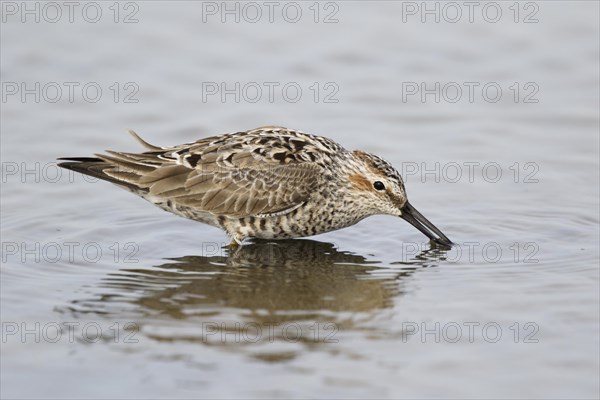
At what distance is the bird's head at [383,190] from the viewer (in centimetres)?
1216

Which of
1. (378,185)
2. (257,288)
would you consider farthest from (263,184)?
(257,288)

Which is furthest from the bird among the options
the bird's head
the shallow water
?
the shallow water

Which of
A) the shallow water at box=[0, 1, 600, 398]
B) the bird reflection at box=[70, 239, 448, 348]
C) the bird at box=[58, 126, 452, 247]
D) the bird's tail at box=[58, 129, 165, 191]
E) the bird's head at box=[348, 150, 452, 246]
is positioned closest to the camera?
the shallow water at box=[0, 1, 600, 398]

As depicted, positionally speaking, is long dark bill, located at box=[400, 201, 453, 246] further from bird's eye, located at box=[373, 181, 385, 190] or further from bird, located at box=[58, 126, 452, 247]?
bird's eye, located at box=[373, 181, 385, 190]

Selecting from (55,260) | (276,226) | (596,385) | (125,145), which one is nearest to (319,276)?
(276,226)

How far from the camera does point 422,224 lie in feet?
39.8

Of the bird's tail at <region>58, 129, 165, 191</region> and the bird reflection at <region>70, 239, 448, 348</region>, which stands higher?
the bird's tail at <region>58, 129, 165, 191</region>

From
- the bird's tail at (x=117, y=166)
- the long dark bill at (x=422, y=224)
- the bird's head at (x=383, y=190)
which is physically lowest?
the long dark bill at (x=422, y=224)

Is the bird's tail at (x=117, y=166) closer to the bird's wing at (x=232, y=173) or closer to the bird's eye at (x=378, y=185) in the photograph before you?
the bird's wing at (x=232, y=173)

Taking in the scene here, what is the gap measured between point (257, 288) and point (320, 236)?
2229 millimetres

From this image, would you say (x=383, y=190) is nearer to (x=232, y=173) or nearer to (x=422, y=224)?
(x=422, y=224)

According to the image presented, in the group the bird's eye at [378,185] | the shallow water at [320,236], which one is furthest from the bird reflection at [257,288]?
the bird's eye at [378,185]

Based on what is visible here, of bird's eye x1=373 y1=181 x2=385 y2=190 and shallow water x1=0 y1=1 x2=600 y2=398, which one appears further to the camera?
bird's eye x1=373 y1=181 x2=385 y2=190

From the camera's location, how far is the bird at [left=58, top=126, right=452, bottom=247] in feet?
39.4
